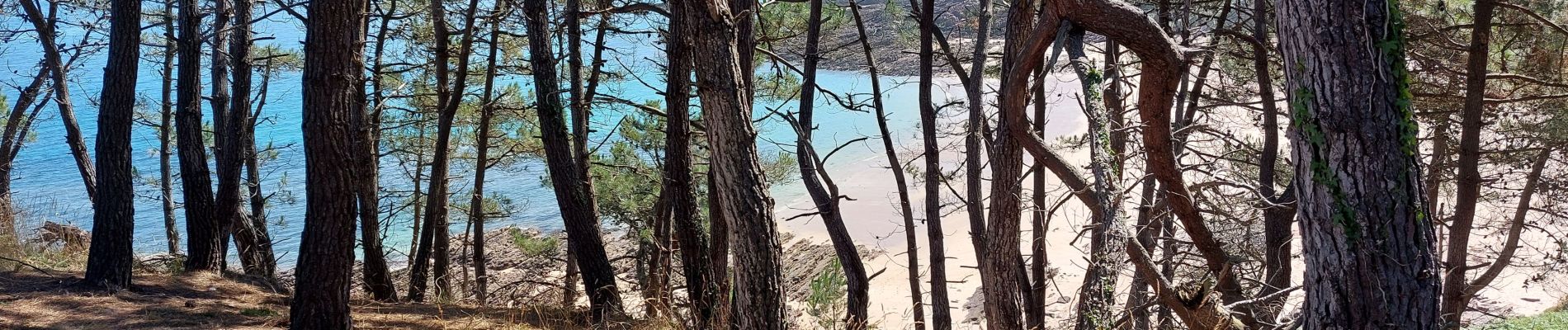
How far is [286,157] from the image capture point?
24.0 metres

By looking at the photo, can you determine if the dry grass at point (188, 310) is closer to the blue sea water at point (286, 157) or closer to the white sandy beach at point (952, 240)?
the white sandy beach at point (952, 240)

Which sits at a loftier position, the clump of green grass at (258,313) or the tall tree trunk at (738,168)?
the tall tree trunk at (738,168)

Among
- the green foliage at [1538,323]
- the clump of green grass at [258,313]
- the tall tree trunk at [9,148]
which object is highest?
the tall tree trunk at [9,148]

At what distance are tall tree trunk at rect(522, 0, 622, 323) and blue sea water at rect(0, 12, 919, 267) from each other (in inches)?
259

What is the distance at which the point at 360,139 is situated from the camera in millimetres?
6750

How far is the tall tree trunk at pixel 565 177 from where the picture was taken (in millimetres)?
6391

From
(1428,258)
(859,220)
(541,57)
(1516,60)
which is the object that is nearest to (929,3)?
(541,57)

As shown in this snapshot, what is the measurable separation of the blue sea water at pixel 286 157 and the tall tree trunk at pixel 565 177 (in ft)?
21.5

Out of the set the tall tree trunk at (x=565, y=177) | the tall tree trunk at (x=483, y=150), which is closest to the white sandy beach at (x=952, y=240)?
the tall tree trunk at (x=483, y=150)

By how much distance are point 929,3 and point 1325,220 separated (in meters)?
4.76

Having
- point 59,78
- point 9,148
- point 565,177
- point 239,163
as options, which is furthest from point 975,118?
point 9,148

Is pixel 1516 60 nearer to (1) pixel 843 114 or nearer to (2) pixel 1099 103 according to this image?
(2) pixel 1099 103

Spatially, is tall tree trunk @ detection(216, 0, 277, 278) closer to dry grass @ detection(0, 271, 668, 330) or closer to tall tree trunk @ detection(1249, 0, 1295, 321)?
dry grass @ detection(0, 271, 668, 330)

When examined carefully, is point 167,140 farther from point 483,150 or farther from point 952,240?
point 952,240
